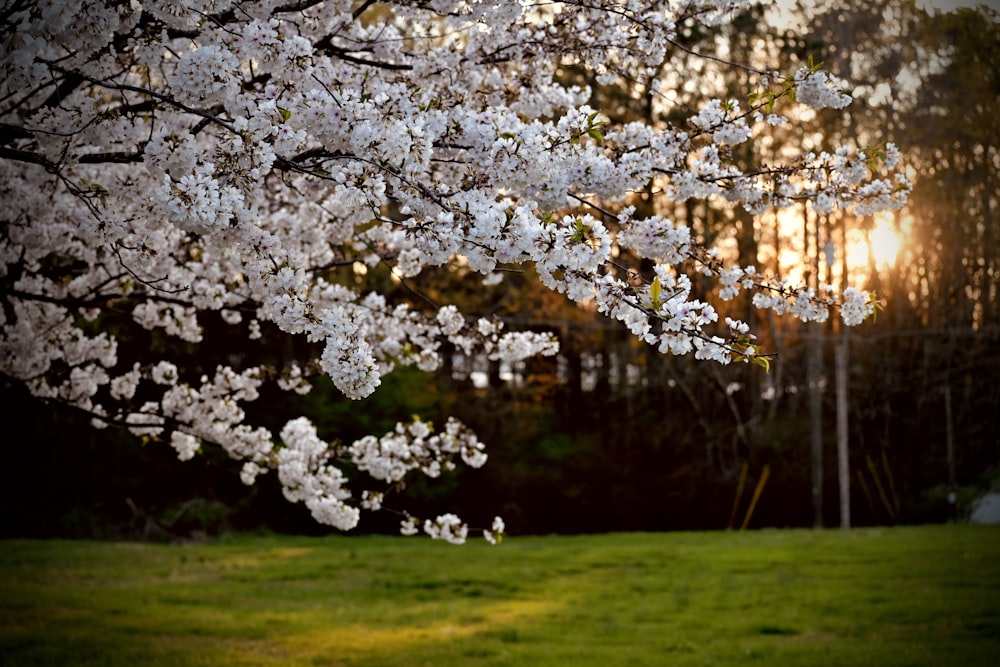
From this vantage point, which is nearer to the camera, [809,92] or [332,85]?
[332,85]

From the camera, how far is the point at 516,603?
941cm

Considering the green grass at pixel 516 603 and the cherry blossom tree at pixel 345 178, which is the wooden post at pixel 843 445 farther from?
the cherry blossom tree at pixel 345 178

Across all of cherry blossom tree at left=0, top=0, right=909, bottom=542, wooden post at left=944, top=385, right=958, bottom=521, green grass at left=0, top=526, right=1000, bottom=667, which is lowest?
green grass at left=0, top=526, right=1000, bottom=667

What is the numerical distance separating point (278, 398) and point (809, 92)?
13.6 metres

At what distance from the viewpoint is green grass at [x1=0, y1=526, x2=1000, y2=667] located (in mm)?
7074

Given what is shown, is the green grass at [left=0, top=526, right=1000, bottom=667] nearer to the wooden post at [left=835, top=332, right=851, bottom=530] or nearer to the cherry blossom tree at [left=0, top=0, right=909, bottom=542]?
the cherry blossom tree at [left=0, top=0, right=909, bottom=542]

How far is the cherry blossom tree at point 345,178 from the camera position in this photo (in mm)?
3213

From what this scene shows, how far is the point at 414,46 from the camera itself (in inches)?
264

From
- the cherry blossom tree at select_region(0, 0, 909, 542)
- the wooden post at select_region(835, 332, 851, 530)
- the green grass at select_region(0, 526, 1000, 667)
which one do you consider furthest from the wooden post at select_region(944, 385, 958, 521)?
the cherry blossom tree at select_region(0, 0, 909, 542)

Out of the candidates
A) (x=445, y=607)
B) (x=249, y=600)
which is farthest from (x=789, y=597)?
(x=249, y=600)

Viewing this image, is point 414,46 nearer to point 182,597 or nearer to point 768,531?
point 182,597

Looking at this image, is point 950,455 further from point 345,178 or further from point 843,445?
point 345,178

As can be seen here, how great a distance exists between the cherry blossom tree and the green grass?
5.90 feet

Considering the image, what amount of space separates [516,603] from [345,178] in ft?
22.9
